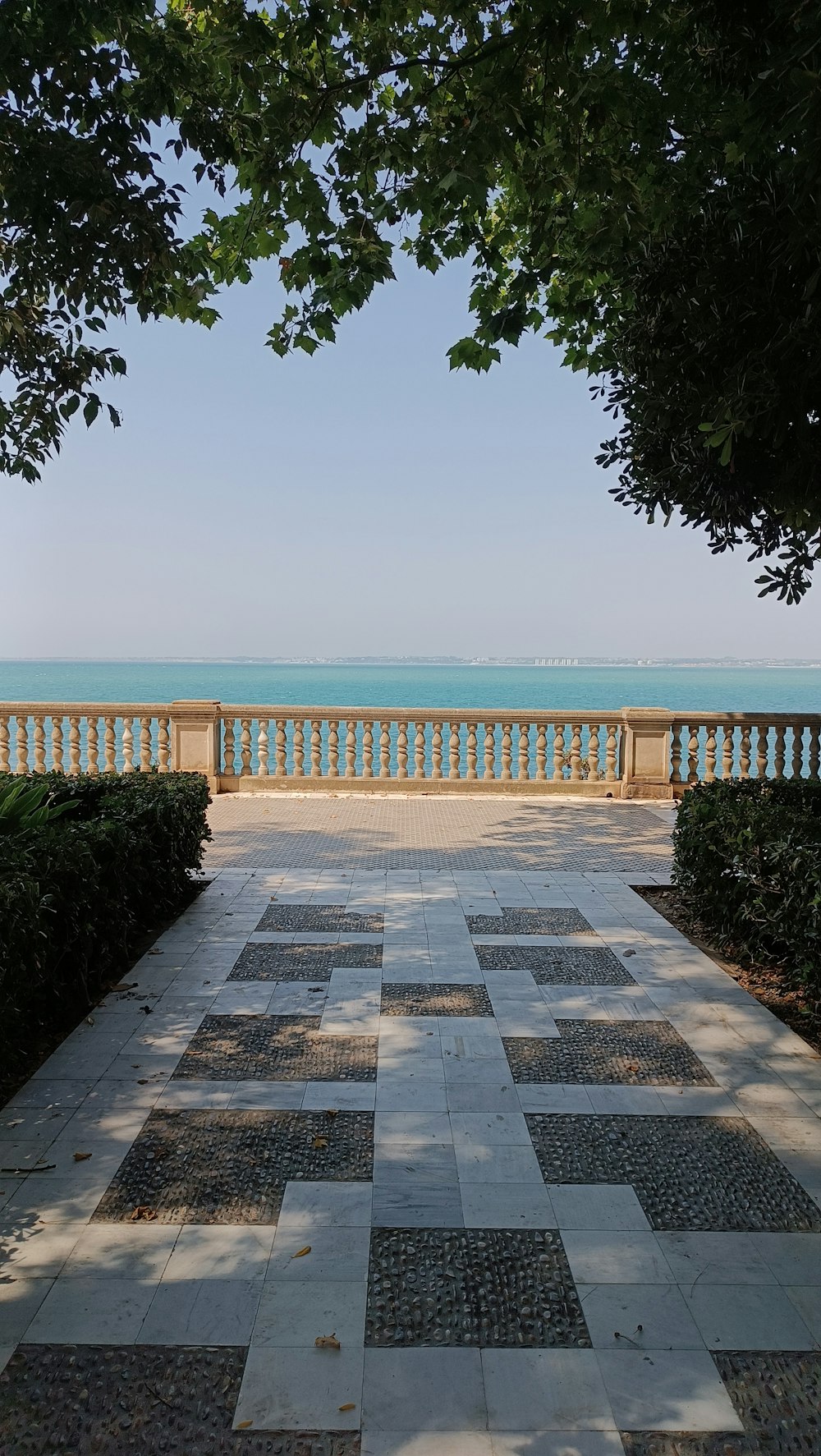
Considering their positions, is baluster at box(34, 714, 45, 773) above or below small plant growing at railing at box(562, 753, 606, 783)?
above

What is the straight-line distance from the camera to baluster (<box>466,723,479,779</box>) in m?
12.2

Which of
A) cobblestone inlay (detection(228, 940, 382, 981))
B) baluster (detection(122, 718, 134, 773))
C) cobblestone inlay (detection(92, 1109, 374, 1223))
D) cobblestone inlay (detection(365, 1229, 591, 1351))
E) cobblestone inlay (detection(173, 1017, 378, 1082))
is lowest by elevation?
cobblestone inlay (detection(228, 940, 382, 981))

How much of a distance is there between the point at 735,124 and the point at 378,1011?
4.53 meters

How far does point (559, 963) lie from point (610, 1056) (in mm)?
1296

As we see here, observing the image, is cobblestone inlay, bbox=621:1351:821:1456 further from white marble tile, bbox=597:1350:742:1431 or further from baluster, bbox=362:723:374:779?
baluster, bbox=362:723:374:779

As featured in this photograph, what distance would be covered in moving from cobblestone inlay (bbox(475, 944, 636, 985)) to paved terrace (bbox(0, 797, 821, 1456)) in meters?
Answer: 0.04

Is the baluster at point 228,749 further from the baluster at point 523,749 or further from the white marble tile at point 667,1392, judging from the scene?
the white marble tile at point 667,1392

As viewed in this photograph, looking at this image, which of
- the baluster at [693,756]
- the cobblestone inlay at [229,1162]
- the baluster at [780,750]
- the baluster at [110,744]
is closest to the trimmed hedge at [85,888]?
the cobblestone inlay at [229,1162]

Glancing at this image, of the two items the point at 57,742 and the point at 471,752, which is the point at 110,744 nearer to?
the point at 57,742

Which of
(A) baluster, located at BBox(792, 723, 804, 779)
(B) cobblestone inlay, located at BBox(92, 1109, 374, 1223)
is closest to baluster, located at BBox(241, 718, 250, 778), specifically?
(A) baluster, located at BBox(792, 723, 804, 779)

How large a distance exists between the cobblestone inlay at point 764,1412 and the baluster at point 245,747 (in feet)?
34.3

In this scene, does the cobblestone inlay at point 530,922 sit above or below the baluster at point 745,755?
below

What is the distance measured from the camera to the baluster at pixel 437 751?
12047 millimetres

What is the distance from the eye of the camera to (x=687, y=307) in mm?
3705
